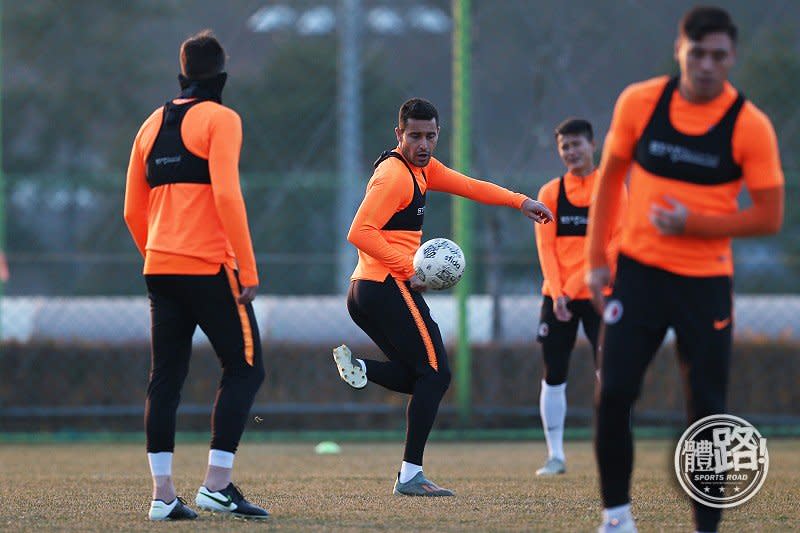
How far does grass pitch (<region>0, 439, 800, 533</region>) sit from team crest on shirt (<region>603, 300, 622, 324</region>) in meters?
1.05

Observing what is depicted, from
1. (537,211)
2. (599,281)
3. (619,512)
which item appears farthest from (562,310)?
(619,512)

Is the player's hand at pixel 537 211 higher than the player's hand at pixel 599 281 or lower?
higher

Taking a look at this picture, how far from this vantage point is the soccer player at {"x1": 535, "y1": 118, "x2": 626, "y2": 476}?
812 cm

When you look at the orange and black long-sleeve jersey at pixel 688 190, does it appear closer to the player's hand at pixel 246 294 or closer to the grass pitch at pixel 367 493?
the grass pitch at pixel 367 493

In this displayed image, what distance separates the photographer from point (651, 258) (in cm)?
446

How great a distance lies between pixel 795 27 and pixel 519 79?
2.75m

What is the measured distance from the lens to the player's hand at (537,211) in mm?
6801

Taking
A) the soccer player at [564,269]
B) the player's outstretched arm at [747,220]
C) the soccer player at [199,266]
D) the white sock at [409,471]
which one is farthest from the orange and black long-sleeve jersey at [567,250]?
the player's outstretched arm at [747,220]

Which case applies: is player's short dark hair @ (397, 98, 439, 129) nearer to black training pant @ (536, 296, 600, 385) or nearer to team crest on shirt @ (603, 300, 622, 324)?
black training pant @ (536, 296, 600, 385)

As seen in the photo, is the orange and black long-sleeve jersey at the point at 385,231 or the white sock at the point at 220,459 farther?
the orange and black long-sleeve jersey at the point at 385,231

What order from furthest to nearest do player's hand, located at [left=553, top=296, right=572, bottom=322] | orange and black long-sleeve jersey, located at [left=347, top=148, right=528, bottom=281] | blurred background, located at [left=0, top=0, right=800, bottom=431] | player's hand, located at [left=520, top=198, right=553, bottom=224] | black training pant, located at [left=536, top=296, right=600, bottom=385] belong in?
1. blurred background, located at [left=0, top=0, right=800, bottom=431]
2. black training pant, located at [left=536, top=296, right=600, bottom=385]
3. player's hand, located at [left=553, top=296, right=572, bottom=322]
4. player's hand, located at [left=520, top=198, right=553, bottom=224]
5. orange and black long-sleeve jersey, located at [left=347, top=148, right=528, bottom=281]

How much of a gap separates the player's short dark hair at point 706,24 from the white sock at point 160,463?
2.83 metres

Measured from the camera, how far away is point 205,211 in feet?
18.0

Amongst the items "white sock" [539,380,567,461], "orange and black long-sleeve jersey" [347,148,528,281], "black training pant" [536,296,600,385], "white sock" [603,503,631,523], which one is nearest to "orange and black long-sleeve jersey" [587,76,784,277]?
"white sock" [603,503,631,523]
